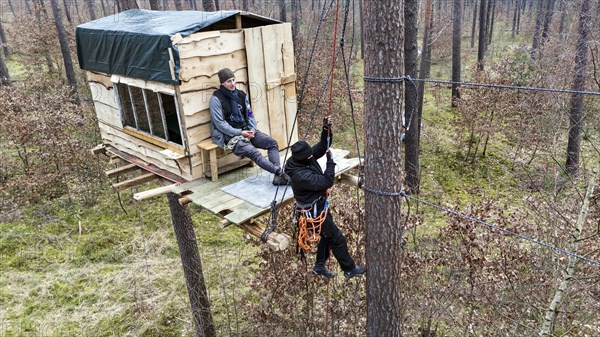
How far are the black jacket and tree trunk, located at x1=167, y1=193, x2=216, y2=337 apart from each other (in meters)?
3.53

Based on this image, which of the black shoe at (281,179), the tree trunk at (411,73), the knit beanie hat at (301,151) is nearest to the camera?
the knit beanie hat at (301,151)

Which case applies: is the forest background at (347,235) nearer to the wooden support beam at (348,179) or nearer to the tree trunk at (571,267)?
the tree trunk at (571,267)

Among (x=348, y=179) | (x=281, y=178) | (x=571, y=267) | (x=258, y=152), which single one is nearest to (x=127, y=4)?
(x=258, y=152)

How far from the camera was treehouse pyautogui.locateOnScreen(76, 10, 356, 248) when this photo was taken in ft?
16.1

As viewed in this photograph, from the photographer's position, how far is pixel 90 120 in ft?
40.4

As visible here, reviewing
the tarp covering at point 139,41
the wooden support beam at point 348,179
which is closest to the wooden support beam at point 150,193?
the tarp covering at point 139,41

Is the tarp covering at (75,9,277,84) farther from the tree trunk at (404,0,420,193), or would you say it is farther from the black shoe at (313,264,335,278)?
the tree trunk at (404,0,420,193)

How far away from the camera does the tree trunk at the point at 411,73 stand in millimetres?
9594

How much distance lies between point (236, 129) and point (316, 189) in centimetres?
148

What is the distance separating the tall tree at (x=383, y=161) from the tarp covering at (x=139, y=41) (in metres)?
2.37

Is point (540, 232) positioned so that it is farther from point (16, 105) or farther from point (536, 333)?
point (16, 105)

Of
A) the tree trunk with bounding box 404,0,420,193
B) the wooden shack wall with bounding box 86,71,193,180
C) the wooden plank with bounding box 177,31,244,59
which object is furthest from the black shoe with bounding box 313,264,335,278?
the tree trunk with bounding box 404,0,420,193

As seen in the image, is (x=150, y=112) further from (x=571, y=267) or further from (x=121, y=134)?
(x=571, y=267)

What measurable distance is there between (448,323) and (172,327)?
16.8ft
